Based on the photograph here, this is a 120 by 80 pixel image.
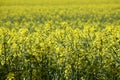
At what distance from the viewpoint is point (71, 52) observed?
Result: 8.45 m

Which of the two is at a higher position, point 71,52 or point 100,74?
point 71,52

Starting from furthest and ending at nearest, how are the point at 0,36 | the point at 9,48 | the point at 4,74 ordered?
the point at 0,36
the point at 9,48
the point at 4,74

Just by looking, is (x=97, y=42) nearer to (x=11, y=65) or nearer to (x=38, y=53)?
(x=38, y=53)

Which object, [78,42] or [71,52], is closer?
[71,52]

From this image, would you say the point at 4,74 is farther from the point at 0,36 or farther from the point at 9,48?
the point at 0,36

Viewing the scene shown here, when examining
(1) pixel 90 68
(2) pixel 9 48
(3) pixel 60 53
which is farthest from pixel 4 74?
(1) pixel 90 68

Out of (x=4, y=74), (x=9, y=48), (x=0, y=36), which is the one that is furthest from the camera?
(x=0, y=36)

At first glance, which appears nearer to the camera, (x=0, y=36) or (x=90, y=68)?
(x=90, y=68)

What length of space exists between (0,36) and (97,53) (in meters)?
2.56

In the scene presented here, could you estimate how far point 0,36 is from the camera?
30.2 ft

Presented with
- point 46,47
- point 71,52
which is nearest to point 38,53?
point 46,47

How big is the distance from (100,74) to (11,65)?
2.12 m

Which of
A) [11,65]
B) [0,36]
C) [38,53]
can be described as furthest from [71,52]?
[0,36]

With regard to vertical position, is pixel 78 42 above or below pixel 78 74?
above
